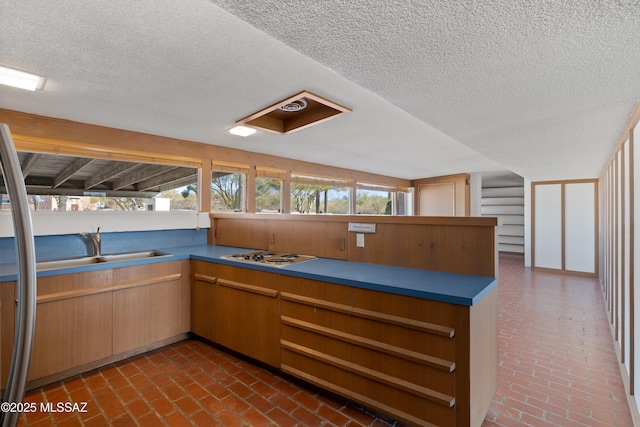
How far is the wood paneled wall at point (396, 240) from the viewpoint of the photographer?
1946mm

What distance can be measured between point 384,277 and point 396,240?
44cm

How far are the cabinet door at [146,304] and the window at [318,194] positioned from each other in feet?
9.66

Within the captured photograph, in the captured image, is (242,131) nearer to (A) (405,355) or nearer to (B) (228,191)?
(B) (228,191)

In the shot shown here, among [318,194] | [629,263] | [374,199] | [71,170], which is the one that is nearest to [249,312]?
[71,170]

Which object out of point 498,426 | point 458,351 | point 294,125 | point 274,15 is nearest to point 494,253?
point 458,351

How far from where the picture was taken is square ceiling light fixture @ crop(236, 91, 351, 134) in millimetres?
2770

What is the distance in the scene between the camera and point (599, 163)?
13.6 feet

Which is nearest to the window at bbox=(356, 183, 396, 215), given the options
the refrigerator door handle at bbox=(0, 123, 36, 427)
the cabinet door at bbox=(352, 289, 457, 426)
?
the cabinet door at bbox=(352, 289, 457, 426)

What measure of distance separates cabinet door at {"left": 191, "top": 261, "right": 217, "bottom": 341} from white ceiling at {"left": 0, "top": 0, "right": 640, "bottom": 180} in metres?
1.50

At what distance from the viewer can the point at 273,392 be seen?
216cm

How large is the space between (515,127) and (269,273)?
2215 mm

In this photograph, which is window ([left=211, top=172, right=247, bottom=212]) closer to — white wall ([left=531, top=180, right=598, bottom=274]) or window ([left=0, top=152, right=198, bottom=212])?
window ([left=0, top=152, right=198, bottom=212])

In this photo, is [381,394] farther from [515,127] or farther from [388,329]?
[515,127]

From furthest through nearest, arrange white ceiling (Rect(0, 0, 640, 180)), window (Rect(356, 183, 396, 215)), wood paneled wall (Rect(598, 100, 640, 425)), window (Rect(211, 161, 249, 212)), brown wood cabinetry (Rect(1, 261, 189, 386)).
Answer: window (Rect(356, 183, 396, 215))
window (Rect(211, 161, 249, 212))
brown wood cabinetry (Rect(1, 261, 189, 386))
wood paneled wall (Rect(598, 100, 640, 425))
white ceiling (Rect(0, 0, 640, 180))
